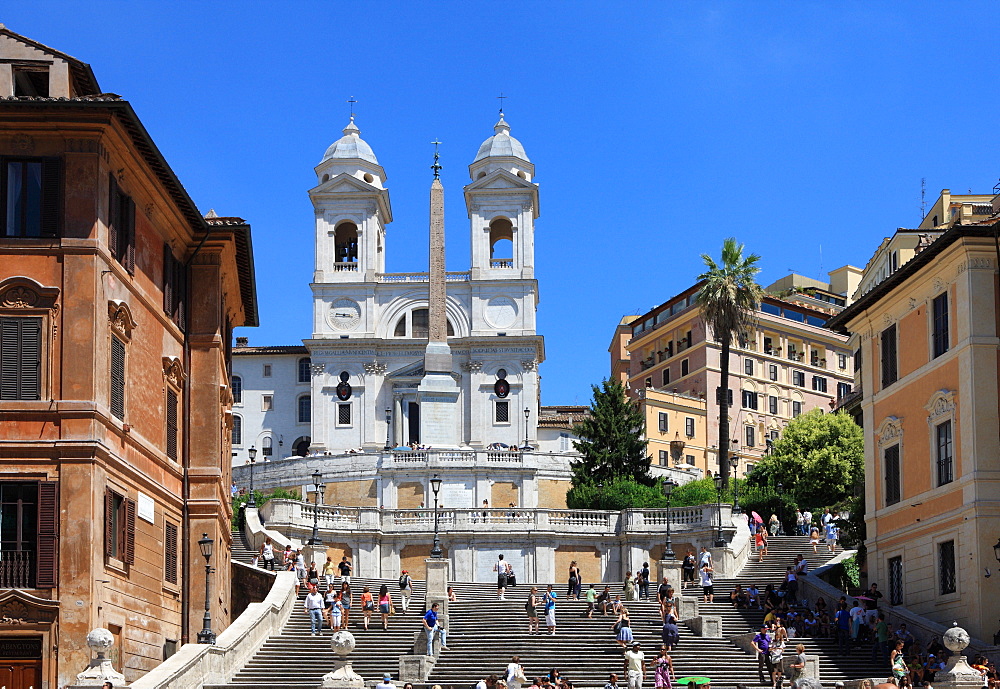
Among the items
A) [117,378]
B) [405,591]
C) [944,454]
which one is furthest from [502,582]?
[117,378]

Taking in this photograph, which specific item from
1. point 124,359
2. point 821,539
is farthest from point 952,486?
point 124,359

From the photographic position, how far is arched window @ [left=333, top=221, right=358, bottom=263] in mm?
110812

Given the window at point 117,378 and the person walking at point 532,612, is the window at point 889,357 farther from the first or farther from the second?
the window at point 117,378

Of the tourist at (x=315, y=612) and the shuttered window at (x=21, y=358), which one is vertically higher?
the shuttered window at (x=21, y=358)

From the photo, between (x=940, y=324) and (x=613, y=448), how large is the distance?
1425 inches

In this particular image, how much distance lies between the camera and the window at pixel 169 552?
123ft

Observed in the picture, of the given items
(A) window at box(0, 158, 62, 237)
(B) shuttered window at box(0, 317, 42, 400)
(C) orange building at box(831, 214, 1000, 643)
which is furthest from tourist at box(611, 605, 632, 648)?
(A) window at box(0, 158, 62, 237)

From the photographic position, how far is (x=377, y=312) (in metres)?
108

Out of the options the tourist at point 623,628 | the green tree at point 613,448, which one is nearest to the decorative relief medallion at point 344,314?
the green tree at point 613,448

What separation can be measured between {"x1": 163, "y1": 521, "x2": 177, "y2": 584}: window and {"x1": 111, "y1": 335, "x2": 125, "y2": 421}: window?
4.50 m

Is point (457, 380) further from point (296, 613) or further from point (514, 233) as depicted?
point (296, 613)

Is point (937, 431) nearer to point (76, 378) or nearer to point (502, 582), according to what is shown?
point (502, 582)

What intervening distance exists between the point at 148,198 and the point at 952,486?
70.3 ft

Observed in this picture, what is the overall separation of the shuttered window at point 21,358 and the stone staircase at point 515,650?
7552 millimetres
